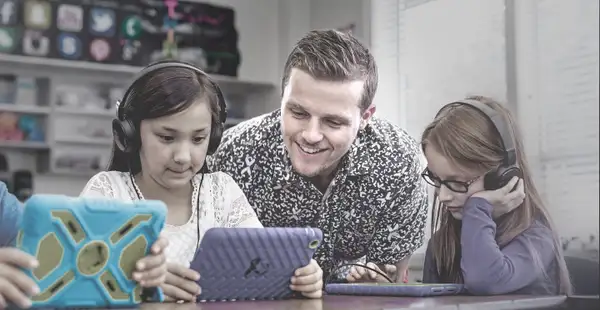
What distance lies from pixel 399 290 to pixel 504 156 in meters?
0.32

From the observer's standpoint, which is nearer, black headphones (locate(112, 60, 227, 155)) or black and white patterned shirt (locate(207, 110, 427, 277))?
black headphones (locate(112, 60, 227, 155))

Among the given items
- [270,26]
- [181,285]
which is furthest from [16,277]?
[270,26]

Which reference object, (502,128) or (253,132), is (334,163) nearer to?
(253,132)

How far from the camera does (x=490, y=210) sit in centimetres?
108

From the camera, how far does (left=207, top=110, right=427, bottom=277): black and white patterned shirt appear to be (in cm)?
125

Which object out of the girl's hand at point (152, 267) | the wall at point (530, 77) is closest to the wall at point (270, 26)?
the wall at point (530, 77)

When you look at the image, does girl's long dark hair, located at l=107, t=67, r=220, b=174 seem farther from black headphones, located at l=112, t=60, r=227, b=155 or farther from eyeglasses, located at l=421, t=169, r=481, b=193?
eyeglasses, located at l=421, t=169, r=481, b=193

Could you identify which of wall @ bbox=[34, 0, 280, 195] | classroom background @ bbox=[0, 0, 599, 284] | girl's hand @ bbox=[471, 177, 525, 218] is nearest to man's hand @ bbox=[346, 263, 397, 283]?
classroom background @ bbox=[0, 0, 599, 284]

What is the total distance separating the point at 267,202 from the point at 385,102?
0.27 m

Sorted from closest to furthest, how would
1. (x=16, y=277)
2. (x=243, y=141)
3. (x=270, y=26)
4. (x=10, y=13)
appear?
(x=16, y=277) < (x=243, y=141) < (x=270, y=26) < (x=10, y=13)

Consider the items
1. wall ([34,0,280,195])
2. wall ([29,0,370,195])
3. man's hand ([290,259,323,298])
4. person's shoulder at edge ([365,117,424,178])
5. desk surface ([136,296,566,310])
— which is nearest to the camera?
desk surface ([136,296,566,310])

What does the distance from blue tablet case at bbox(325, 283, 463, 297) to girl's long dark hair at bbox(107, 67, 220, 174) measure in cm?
29

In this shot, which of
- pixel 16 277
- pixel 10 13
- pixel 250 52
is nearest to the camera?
pixel 16 277

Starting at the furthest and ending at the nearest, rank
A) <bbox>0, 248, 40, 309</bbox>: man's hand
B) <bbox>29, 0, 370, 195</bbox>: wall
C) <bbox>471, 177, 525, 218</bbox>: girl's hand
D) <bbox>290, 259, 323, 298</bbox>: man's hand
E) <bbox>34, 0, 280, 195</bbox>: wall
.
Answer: <bbox>34, 0, 280, 195</bbox>: wall
<bbox>29, 0, 370, 195</bbox>: wall
<bbox>471, 177, 525, 218</bbox>: girl's hand
<bbox>290, 259, 323, 298</bbox>: man's hand
<bbox>0, 248, 40, 309</bbox>: man's hand
